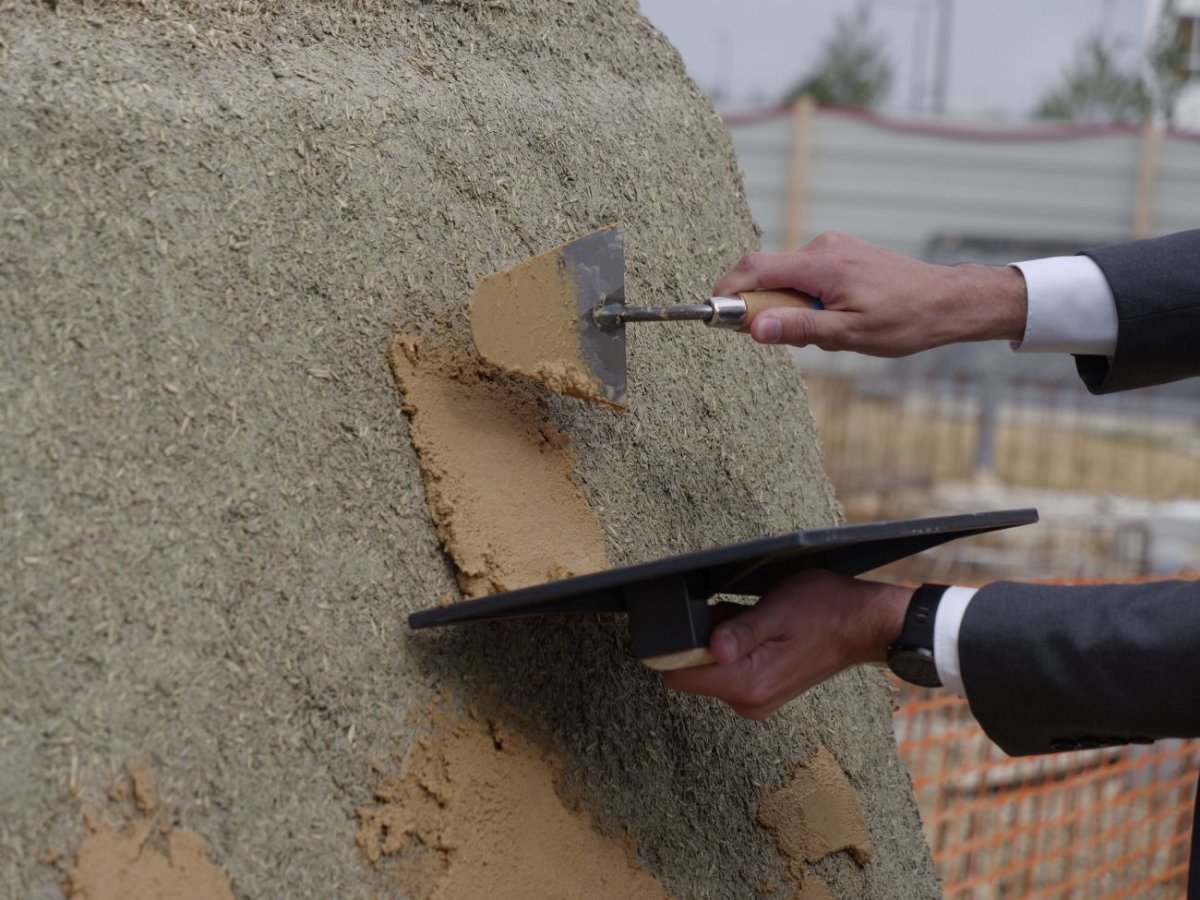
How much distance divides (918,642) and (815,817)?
500mm

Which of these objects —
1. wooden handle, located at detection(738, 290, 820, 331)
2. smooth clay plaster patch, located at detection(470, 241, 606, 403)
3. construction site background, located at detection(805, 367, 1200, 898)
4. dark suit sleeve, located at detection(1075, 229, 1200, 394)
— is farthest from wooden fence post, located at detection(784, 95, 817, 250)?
smooth clay plaster patch, located at detection(470, 241, 606, 403)

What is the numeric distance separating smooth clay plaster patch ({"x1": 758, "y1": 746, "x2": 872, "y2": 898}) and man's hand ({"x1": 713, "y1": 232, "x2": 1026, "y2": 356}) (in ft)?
2.12

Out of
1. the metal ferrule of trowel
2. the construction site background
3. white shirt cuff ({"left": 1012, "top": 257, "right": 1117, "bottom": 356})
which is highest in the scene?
the metal ferrule of trowel

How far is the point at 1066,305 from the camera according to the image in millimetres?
1793

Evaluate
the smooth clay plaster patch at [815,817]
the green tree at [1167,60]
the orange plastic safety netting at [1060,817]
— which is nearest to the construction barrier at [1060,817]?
the orange plastic safety netting at [1060,817]

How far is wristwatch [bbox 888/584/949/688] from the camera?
1441 mm

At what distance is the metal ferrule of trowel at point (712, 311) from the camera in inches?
61.7

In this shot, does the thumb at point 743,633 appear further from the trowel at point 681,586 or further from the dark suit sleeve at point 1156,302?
the dark suit sleeve at point 1156,302

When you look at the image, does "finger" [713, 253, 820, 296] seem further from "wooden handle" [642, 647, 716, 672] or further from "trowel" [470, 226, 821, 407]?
"wooden handle" [642, 647, 716, 672]

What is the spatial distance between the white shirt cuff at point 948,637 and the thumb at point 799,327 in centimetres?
36

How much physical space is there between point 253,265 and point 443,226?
0.28 m

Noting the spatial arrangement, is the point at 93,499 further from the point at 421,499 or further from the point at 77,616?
the point at 421,499

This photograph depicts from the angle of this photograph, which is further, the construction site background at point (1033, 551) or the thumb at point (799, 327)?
the construction site background at point (1033, 551)

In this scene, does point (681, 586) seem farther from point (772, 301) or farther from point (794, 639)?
point (772, 301)
